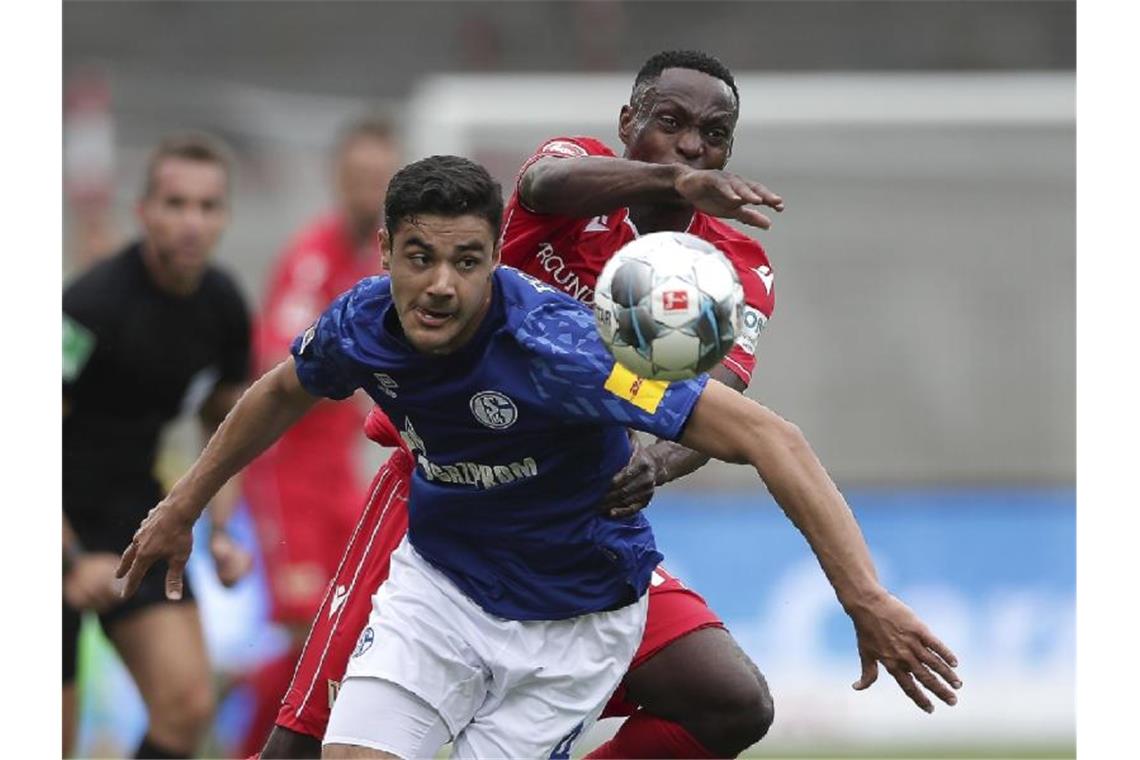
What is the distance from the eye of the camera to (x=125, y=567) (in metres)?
5.62

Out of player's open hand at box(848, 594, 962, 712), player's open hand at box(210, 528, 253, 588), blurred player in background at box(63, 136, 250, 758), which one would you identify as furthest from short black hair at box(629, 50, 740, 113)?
blurred player in background at box(63, 136, 250, 758)

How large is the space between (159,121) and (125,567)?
12.8 metres

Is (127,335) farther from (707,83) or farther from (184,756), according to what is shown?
Result: (707,83)

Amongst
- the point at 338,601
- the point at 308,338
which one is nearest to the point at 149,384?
the point at 338,601

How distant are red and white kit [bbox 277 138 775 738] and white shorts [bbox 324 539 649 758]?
25cm

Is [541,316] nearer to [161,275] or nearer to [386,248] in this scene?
[386,248]

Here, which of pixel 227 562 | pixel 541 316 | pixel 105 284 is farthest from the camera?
pixel 105 284

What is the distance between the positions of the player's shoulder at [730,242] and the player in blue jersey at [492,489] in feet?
2.49

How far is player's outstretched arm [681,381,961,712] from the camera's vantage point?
4.54 m

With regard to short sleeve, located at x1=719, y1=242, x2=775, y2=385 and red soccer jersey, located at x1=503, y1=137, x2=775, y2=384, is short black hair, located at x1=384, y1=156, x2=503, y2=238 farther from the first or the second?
short sleeve, located at x1=719, y1=242, x2=775, y2=385

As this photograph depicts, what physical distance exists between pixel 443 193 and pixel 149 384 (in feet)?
10.8

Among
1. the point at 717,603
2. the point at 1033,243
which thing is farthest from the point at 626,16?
the point at 717,603

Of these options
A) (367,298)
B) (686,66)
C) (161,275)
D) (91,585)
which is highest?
(161,275)

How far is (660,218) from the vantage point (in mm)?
5527
